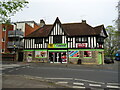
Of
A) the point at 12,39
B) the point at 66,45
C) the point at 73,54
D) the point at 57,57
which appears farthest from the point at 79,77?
the point at 12,39

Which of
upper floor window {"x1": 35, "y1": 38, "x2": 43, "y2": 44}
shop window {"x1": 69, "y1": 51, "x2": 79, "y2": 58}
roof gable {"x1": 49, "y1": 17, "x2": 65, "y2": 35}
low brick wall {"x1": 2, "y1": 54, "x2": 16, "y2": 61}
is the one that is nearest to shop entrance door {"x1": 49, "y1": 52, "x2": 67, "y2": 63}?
shop window {"x1": 69, "y1": 51, "x2": 79, "y2": 58}

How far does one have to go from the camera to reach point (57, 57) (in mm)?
24828

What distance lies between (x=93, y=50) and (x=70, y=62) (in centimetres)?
502

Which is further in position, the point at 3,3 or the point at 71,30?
the point at 71,30

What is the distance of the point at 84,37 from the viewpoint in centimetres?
2420

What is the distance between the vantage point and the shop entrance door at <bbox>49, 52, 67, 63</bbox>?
24422 millimetres

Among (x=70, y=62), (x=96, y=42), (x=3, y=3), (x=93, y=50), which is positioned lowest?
(x=70, y=62)

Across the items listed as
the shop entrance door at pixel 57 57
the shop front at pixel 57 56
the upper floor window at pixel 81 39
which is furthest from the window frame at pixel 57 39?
the upper floor window at pixel 81 39

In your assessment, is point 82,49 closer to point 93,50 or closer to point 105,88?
point 93,50

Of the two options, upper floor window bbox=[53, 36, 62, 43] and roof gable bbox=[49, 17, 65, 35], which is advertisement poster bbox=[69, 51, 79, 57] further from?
roof gable bbox=[49, 17, 65, 35]

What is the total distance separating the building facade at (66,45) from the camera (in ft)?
77.2

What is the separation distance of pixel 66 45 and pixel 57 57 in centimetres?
307

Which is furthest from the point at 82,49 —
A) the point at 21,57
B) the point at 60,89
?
the point at 60,89

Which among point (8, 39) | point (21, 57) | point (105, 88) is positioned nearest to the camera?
point (105, 88)
